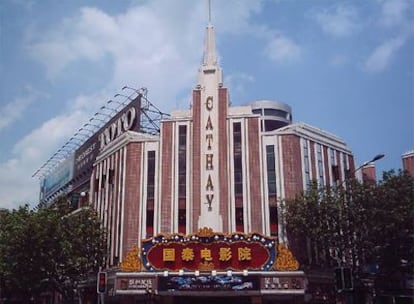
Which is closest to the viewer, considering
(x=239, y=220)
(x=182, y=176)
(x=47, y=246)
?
(x=47, y=246)

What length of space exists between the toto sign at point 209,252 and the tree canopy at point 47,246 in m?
7.67

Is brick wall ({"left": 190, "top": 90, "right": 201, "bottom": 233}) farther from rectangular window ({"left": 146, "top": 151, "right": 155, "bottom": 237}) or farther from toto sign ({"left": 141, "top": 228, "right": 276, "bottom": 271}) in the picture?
rectangular window ({"left": 146, "top": 151, "right": 155, "bottom": 237})

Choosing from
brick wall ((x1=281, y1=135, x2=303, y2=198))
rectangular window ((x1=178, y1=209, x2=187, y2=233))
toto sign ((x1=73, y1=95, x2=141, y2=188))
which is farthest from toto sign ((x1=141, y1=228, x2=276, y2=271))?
toto sign ((x1=73, y1=95, x2=141, y2=188))

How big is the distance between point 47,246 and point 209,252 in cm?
1525

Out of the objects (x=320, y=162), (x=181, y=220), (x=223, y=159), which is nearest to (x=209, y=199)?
(x=181, y=220)

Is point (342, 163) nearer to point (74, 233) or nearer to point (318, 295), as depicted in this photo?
point (318, 295)

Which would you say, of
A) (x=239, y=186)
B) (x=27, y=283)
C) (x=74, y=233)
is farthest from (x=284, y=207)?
(x=27, y=283)

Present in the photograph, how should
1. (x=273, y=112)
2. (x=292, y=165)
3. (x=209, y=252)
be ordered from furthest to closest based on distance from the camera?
(x=273, y=112) → (x=292, y=165) → (x=209, y=252)

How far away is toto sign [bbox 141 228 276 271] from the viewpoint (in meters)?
43.1

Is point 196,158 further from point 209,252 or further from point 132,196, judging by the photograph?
point 209,252

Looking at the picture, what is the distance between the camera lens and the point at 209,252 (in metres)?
43.5

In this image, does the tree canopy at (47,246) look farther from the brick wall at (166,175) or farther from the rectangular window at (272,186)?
the rectangular window at (272,186)

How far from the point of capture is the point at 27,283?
4791 centimetres

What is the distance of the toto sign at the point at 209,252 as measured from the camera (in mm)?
43103
